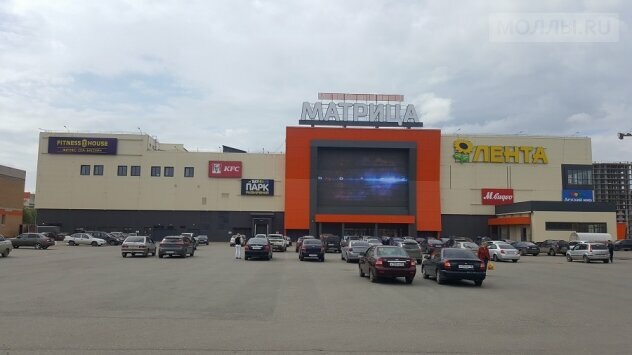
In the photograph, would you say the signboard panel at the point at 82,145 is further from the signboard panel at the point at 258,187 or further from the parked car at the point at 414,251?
the parked car at the point at 414,251

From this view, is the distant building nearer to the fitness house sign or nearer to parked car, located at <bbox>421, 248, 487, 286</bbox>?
the fitness house sign

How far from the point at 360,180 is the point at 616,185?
7372cm

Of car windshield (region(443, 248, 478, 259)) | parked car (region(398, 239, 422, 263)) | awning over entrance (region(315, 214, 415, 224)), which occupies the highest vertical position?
awning over entrance (region(315, 214, 415, 224))

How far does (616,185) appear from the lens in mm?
118750

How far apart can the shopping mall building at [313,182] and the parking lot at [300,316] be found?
2173 inches

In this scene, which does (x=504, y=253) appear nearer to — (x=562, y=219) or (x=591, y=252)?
(x=591, y=252)

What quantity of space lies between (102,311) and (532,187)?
75.0 m

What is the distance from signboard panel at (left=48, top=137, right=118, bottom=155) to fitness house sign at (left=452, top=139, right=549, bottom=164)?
163 ft

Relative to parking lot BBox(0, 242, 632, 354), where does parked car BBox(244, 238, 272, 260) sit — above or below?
above

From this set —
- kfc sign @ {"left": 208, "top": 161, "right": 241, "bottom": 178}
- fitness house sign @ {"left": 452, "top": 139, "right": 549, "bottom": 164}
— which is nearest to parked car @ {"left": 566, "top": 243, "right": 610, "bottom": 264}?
fitness house sign @ {"left": 452, "top": 139, "right": 549, "bottom": 164}

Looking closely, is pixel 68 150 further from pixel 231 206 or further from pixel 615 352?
pixel 615 352

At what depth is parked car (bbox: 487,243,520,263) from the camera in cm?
3769

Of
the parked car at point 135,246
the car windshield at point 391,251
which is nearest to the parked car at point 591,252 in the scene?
the car windshield at point 391,251

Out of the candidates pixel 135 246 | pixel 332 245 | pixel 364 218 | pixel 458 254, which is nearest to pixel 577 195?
pixel 364 218
